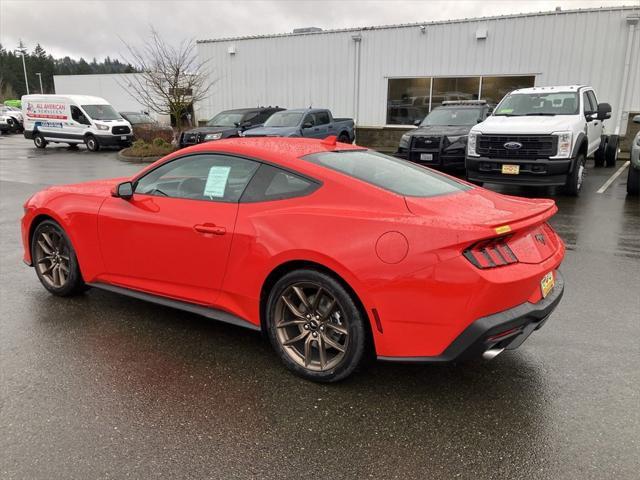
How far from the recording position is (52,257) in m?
4.63

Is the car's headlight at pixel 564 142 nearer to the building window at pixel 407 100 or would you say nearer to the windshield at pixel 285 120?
the windshield at pixel 285 120

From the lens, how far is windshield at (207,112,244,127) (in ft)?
58.6

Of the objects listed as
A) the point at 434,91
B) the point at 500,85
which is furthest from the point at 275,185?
the point at 434,91

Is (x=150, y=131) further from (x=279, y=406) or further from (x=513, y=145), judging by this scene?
(x=279, y=406)

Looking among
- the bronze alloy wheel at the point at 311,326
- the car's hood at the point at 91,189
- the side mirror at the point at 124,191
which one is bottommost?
the bronze alloy wheel at the point at 311,326

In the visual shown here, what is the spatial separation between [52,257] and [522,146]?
25.8ft

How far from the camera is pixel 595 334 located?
390 cm

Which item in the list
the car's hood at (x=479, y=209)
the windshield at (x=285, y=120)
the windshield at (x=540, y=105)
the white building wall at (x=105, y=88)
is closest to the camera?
the car's hood at (x=479, y=209)

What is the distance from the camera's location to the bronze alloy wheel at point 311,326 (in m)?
3.11

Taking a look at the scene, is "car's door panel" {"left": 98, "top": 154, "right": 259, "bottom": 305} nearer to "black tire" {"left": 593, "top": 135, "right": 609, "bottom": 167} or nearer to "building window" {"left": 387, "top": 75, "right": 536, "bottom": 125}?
"black tire" {"left": 593, "top": 135, "right": 609, "bottom": 167}

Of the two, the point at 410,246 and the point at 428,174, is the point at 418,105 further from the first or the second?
the point at 410,246

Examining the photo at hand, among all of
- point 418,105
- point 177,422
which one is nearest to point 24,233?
point 177,422

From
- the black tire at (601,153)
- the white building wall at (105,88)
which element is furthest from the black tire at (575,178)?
the white building wall at (105,88)

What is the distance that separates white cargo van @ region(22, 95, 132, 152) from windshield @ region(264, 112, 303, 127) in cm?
923
